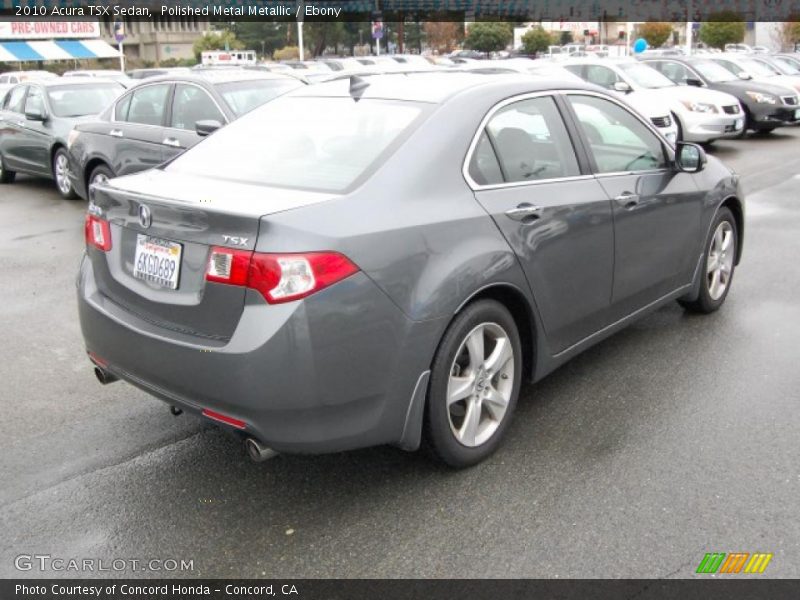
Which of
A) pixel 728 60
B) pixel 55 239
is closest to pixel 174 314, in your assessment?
pixel 55 239

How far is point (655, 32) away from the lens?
65.3 meters

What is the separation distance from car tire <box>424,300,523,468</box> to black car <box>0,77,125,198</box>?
29.8 ft

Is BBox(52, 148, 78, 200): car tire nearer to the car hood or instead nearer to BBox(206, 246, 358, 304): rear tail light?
the car hood

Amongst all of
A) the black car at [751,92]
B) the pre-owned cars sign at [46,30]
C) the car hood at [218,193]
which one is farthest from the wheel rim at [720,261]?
the pre-owned cars sign at [46,30]

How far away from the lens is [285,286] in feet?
9.83

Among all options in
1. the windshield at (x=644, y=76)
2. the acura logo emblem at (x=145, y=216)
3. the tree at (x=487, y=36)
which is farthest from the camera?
the tree at (x=487, y=36)

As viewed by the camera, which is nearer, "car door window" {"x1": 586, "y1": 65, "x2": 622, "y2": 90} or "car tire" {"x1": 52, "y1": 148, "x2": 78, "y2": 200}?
"car tire" {"x1": 52, "y1": 148, "x2": 78, "y2": 200}

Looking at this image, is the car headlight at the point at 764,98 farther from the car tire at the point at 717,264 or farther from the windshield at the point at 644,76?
the car tire at the point at 717,264

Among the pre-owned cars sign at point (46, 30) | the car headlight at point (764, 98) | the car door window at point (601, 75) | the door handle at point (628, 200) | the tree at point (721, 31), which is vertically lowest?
the door handle at point (628, 200)

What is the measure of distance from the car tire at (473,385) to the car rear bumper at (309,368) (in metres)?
0.15

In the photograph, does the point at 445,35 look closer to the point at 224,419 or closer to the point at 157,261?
the point at 157,261

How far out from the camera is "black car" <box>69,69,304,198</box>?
342 inches

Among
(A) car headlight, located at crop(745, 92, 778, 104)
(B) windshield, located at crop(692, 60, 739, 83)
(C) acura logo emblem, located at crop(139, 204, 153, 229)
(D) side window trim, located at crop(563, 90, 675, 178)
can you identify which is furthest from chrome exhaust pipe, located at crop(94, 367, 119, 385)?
(B) windshield, located at crop(692, 60, 739, 83)

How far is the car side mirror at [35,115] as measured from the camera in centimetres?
1151
